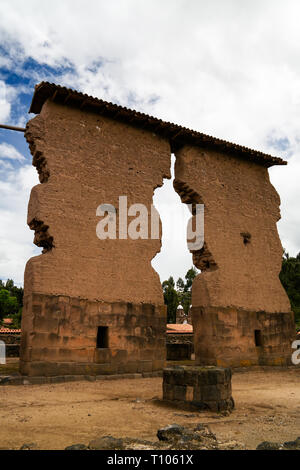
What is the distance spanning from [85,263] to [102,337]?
1.94m

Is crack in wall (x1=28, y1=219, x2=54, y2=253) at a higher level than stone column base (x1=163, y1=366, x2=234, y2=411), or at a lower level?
higher

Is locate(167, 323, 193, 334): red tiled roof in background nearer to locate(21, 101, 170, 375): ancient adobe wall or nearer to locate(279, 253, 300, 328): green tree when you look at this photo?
locate(279, 253, 300, 328): green tree

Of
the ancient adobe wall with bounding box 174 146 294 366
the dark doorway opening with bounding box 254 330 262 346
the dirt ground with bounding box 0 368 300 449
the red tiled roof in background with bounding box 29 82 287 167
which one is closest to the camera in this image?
the dirt ground with bounding box 0 368 300 449

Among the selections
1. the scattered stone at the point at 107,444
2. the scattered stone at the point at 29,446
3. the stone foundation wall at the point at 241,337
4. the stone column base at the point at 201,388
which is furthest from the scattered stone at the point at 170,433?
the stone foundation wall at the point at 241,337

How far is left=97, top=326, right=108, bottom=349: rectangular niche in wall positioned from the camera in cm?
931

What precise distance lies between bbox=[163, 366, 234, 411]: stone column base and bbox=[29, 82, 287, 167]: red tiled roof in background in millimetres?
7480

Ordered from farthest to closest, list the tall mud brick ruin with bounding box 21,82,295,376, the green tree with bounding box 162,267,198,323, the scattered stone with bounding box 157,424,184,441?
the green tree with bounding box 162,267,198,323, the tall mud brick ruin with bounding box 21,82,295,376, the scattered stone with bounding box 157,424,184,441

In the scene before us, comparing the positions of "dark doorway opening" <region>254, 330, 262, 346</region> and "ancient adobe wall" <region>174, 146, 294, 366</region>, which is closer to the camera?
"ancient adobe wall" <region>174, 146, 294, 366</region>

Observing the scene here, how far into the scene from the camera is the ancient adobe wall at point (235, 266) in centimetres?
1093

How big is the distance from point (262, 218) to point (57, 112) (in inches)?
311

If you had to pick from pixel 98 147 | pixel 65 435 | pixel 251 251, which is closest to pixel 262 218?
pixel 251 251

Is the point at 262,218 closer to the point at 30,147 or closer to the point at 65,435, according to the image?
the point at 30,147

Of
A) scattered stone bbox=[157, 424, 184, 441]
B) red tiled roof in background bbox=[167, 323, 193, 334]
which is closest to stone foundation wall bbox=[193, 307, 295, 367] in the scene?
scattered stone bbox=[157, 424, 184, 441]

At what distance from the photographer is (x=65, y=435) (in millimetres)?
4004
